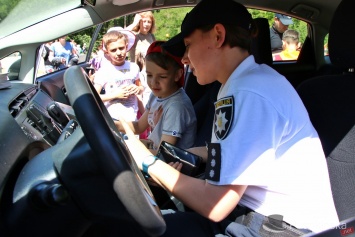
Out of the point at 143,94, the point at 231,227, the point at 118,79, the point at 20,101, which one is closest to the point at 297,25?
the point at 143,94

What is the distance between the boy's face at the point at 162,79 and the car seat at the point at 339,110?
2.50 ft

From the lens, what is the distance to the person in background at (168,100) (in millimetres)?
2338

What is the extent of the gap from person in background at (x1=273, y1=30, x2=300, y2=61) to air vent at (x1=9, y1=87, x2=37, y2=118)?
2.44 meters

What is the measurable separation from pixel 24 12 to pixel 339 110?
4.76 feet

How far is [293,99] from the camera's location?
1.43 meters

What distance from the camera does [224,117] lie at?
1340mm

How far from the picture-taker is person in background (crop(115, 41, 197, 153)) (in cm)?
234

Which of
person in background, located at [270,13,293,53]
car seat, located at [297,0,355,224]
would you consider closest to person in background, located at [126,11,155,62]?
person in background, located at [270,13,293,53]

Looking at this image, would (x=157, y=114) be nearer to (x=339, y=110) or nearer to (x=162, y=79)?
(x=162, y=79)

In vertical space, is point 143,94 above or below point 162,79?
below

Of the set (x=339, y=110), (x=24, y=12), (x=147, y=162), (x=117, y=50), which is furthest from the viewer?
(x=117, y=50)

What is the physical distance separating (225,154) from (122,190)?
469 mm

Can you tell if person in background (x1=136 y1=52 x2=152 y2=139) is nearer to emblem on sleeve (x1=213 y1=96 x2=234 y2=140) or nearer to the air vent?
the air vent

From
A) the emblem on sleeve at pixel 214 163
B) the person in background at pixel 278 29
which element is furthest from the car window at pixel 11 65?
the person in background at pixel 278 29
